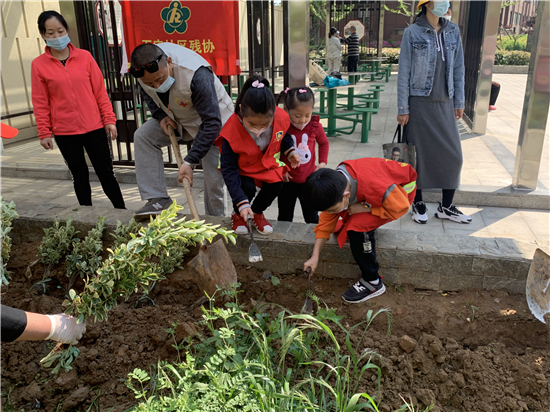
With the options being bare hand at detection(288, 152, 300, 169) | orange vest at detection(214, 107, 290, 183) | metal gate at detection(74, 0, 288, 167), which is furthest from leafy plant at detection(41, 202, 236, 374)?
metal gate at detection(74, 0, 288, 167)

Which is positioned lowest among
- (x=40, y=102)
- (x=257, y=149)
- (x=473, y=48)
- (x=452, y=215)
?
(x=452, y=215)

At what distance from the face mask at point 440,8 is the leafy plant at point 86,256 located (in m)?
2.78

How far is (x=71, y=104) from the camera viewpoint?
3.47 metres

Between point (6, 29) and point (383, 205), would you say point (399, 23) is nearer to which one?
point (6, 29)

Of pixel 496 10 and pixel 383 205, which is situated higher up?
→ pixel 496 10

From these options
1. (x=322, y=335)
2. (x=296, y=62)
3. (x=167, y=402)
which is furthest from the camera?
(x=296, y=62)

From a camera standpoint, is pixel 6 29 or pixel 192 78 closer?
pixel 192 78

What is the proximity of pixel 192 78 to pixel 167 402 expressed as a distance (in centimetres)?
189

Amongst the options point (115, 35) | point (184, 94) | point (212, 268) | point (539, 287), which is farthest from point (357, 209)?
point (115, 35)

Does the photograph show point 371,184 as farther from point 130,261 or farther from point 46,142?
point 46,142

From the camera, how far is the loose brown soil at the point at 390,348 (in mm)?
1883

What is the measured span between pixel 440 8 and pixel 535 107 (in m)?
1.50

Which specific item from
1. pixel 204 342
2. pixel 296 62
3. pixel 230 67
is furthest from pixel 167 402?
pixel 230 67

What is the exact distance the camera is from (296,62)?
4105mm
